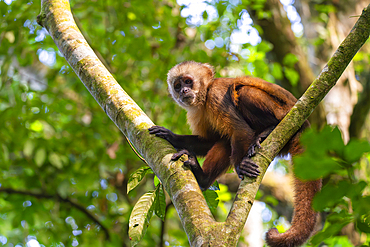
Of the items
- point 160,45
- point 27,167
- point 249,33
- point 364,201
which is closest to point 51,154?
point 27,167

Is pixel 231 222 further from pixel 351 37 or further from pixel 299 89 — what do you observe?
pixel 299 89

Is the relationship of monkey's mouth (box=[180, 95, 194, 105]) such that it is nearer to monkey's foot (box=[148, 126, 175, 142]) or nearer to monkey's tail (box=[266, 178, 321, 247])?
monkey's foot (box=[148, 126, 175, 142])

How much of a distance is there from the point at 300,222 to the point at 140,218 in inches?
61.1

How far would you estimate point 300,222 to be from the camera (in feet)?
9.80

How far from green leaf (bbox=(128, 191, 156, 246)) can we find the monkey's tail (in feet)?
3.54

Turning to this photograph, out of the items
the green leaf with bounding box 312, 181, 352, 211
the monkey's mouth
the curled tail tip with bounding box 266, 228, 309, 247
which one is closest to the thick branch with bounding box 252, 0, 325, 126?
the monkey's mouth

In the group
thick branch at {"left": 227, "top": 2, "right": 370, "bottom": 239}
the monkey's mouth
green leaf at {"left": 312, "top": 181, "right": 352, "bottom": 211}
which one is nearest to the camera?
green leaf at {"left": 312, "top": 181, "right": 352, "bottom": 211}

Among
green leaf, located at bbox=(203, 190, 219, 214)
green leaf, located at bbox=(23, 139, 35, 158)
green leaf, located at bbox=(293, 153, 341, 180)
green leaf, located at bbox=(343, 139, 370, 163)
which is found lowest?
green leaf, located at bbox=(23, 139, 35, 158)

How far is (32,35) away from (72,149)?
2068 mm

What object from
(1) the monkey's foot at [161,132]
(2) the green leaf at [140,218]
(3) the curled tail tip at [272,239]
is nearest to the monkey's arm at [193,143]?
(1) the monkey's foot at [161,132]

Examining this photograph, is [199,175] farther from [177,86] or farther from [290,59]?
[290,59]

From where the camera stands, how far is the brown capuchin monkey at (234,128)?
305 cm

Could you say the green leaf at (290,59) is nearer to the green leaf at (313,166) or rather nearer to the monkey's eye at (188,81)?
the monkey's eye at (188,81)

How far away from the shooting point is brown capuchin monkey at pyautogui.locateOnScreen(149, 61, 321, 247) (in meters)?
3.05
